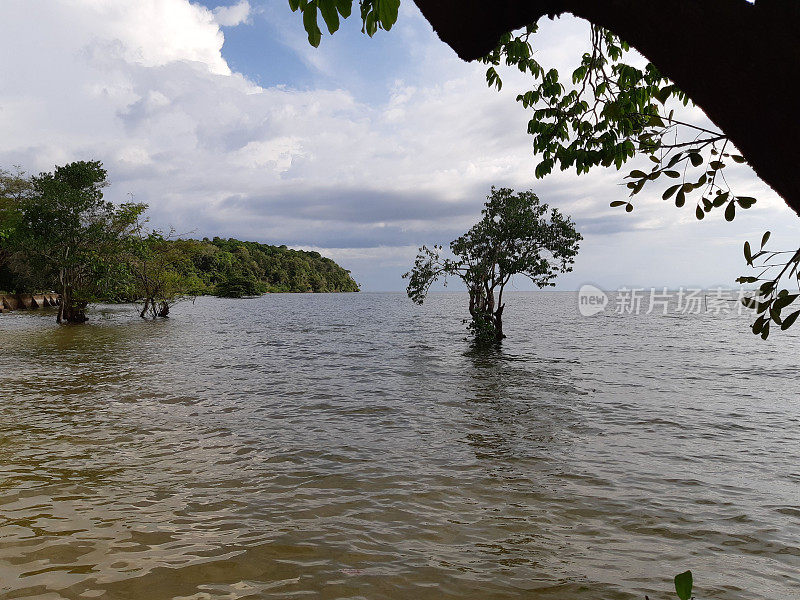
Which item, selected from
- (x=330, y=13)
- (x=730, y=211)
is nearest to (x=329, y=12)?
(x=330, y=13)

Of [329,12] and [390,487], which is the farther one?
[390,487]

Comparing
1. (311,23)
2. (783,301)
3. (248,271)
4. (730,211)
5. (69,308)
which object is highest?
(248,271)

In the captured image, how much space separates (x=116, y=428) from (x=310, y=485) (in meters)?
5.70

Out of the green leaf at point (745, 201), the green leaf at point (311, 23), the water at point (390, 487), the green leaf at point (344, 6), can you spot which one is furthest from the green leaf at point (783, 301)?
the water at point (390, 487)

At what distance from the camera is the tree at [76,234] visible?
3375 centimetres

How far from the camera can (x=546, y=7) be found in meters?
1.74

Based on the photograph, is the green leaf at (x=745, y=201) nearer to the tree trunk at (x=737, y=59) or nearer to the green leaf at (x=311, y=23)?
the tree trunk at (x=737, y=59)

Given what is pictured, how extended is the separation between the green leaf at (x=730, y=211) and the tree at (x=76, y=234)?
40907mm

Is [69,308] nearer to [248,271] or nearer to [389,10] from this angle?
[389,10]

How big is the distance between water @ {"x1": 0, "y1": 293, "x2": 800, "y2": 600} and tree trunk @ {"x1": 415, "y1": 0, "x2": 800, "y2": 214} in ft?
17.0

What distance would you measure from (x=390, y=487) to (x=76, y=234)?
37.3 metres

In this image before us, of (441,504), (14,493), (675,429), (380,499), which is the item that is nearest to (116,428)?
(14,493)

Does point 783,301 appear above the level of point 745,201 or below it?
below

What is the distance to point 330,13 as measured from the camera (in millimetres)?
2197
